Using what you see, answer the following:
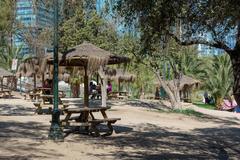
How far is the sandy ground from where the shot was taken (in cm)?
1171

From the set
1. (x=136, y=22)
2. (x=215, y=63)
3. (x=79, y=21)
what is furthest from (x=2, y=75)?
(x=136, y=22)

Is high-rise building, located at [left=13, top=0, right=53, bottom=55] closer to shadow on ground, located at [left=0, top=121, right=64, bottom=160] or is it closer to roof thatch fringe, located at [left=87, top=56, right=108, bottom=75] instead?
roof thatch fringe, located at [left=87, top=56, right=108, bottom=75]

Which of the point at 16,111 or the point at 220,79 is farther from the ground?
the point at 220,79

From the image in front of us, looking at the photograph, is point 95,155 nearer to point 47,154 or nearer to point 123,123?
point 47,154

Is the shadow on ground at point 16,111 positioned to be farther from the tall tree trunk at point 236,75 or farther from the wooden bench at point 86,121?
the tall tree trunk at point 236,75

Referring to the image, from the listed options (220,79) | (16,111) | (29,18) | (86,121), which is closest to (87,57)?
(86,121)

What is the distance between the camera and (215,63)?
51.6m

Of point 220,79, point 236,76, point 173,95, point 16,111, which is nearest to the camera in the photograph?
point 236,76

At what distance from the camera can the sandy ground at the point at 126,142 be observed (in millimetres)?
11711

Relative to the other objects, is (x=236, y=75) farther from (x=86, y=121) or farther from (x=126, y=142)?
(x=86, y=121)

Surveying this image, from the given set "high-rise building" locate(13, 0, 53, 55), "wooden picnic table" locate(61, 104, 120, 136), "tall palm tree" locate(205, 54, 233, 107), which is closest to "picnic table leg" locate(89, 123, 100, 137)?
"wooden picnic table" locate(61, 104, 120, 136)

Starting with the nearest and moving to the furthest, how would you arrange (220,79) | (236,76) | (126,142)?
(236,76) < (126,142) < (220,79)

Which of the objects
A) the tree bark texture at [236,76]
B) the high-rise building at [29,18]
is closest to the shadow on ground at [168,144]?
the tree bark texture at [236,76]

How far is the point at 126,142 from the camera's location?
14.3 m
